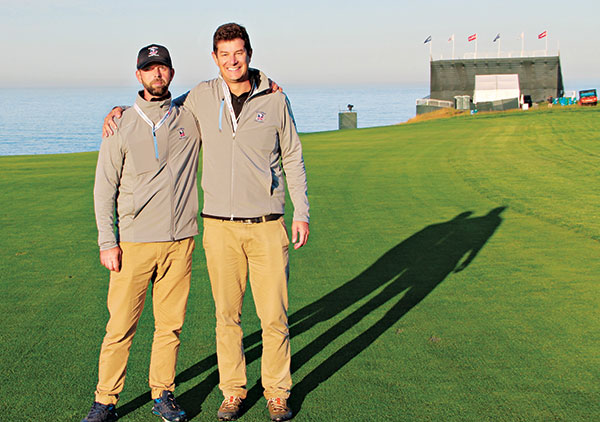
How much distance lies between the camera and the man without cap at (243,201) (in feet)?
13.8

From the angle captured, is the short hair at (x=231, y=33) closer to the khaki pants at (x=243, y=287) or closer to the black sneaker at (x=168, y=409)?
the khaki pants at (x=243, y=287)

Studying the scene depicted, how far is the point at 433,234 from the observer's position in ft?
32.3

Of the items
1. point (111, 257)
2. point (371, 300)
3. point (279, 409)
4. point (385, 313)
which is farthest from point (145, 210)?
point (371, 300)

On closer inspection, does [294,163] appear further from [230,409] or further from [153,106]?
[230,409]

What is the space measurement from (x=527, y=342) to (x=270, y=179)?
8.34 ft

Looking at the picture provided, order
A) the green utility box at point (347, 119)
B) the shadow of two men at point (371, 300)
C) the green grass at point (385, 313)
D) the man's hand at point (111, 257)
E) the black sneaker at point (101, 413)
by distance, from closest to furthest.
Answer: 1. the black sneaker at point (101, 413)
2. the man's hand at point (111, 257)
3. the green grass at point (385, 313)
4. the shadow of two men at point (371, 300)
5. the green utility box at point (347, 119)

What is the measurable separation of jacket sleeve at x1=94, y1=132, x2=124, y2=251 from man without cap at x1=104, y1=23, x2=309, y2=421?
0.18 metres

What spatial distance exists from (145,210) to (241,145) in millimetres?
704

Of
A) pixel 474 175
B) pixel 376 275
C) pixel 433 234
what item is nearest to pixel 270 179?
pixel 376 275

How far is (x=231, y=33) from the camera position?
4176mm

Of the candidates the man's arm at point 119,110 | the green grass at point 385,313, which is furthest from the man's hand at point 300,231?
the green grass at point 385,313

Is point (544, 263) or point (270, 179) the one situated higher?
point (270, 179)

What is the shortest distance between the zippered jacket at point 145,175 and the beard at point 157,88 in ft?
0.18

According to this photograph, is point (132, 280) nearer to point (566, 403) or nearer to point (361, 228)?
point (566, 403)
